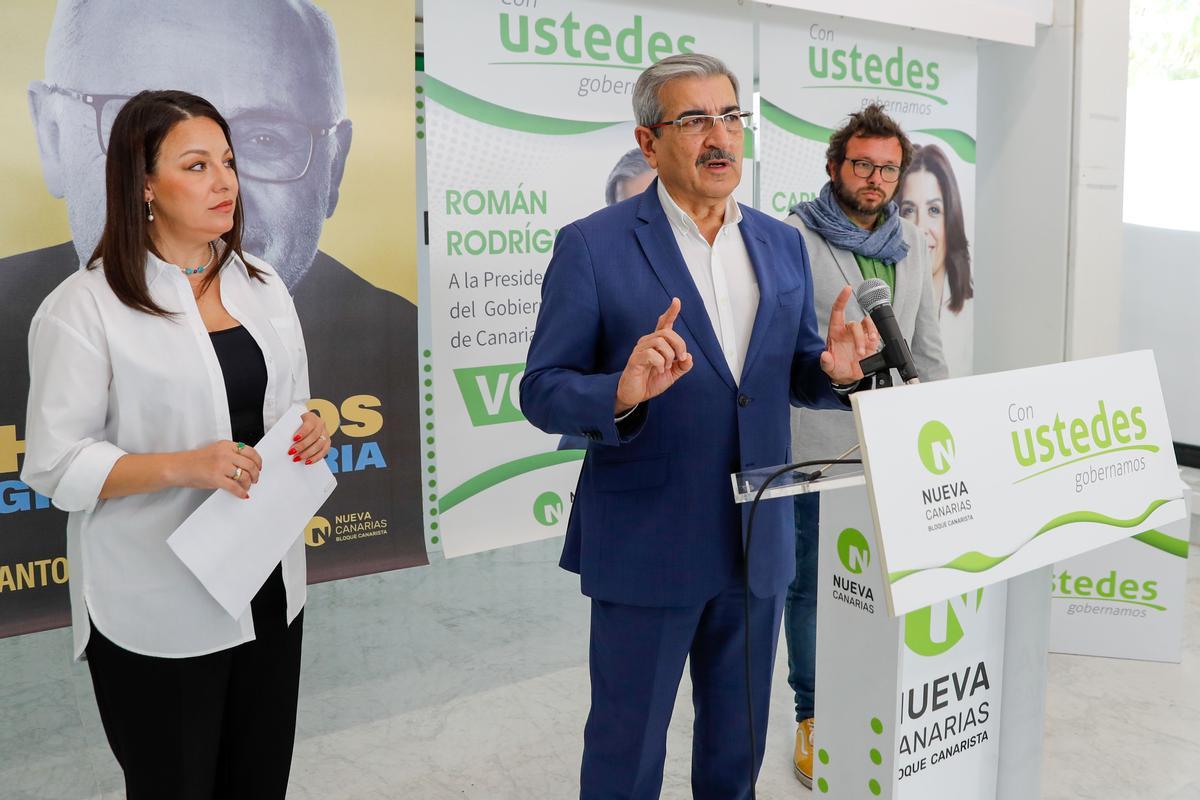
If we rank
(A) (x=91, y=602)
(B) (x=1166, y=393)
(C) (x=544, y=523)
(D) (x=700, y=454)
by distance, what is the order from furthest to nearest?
(B) (x=1166, y=393), (C) (x=544, y=523), (D) (x=700, y=454), (A) (x=91, y=602)

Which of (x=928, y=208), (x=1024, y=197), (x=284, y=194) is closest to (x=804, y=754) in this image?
(x=284, y=194)

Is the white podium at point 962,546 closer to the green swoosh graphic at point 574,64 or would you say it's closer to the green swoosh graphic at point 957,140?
the green swoosh graphic at point 574,64

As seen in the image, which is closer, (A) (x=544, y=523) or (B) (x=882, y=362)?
(B) (x=882, y=362)

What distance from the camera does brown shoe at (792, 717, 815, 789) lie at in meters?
2.64

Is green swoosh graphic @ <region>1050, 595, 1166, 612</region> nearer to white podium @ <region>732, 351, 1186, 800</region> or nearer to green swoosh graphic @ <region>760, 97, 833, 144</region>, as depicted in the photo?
green swoosh graphic @ <region>760, 97, 833, 144</region>

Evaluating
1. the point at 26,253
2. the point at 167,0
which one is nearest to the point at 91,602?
the point at 26,253

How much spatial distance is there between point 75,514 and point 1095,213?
3.94 m

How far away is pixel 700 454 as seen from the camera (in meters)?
1.73

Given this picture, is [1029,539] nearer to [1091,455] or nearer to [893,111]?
[1091,455]

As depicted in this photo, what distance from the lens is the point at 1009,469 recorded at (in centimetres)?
142

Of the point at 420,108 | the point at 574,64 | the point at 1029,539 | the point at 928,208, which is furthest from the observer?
the point at 928,208

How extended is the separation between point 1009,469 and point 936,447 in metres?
0.17

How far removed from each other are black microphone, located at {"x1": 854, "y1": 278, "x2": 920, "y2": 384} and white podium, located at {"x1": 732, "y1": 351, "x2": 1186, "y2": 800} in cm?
18

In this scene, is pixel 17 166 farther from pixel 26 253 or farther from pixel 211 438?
pixel 211 438
